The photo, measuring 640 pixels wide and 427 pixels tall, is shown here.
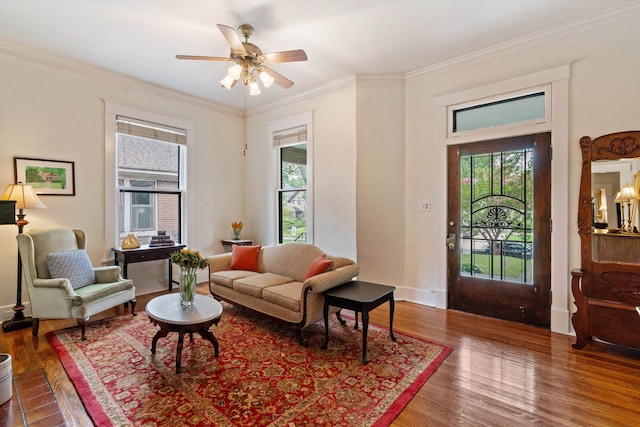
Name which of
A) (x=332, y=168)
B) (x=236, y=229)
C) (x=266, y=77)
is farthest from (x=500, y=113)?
(x=236, y=229)

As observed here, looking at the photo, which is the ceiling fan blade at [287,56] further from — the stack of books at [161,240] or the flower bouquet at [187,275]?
the stack of books at [161,240]

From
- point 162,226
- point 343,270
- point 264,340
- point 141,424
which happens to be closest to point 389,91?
point 343,270

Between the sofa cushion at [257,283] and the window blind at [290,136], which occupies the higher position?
the window blind at [290,136]

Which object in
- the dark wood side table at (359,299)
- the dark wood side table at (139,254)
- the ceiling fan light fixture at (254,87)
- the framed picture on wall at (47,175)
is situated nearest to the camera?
the dark wood side table at (359,299)

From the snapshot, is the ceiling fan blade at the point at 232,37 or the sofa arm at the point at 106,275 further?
the sofa arm at the point at 106,275

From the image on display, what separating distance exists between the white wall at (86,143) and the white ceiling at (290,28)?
0.34m

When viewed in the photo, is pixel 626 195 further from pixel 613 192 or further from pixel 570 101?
pixel 570 101

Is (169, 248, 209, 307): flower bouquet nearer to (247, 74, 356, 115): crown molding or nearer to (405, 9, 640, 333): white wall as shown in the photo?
(405, 9, 640, 333): white wall

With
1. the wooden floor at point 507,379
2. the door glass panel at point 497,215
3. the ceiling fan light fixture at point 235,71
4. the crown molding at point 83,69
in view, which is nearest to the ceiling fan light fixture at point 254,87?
the ceiling fan light fixture at point 235,71

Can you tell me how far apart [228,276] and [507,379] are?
9.59ft

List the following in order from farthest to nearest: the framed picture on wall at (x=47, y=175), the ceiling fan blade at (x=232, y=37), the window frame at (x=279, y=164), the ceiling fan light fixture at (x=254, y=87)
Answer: the window frame at (x=279, y=164)
the framed picture on wall at (x=47, y=175)
the ceiling fan light fixture at (x=254, y=87)
the ceiling fan blade at (x=232, y=37)

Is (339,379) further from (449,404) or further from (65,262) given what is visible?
(65,262)

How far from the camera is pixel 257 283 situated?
3371 millimetres

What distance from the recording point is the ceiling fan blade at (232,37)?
2375 millimetres
